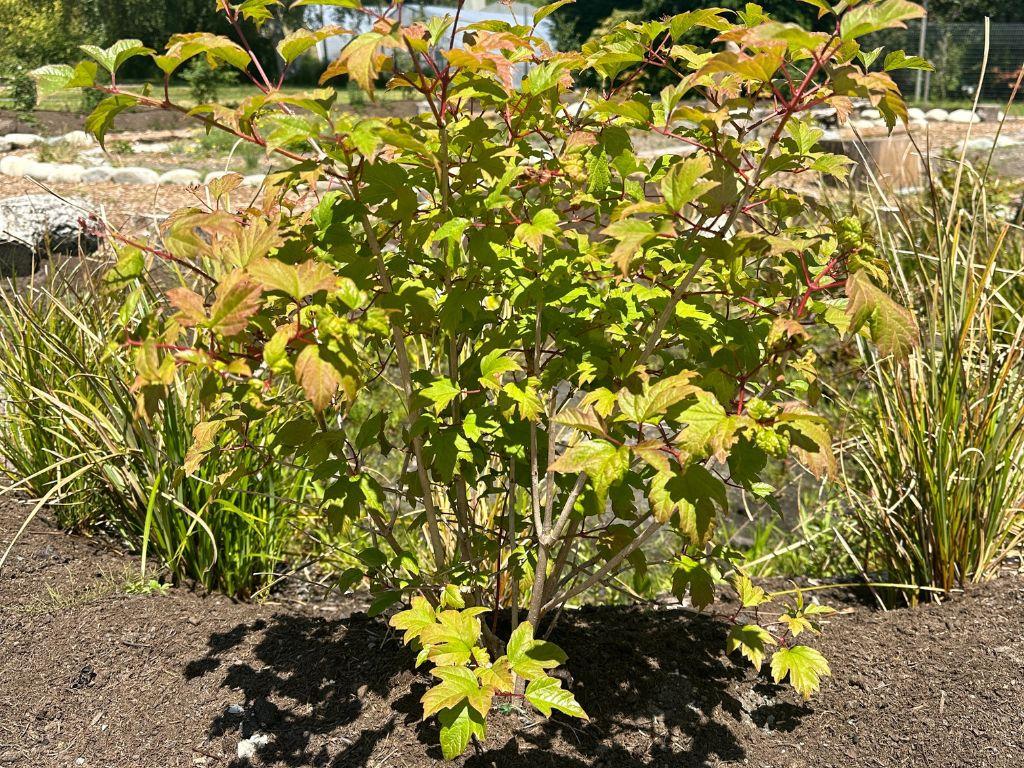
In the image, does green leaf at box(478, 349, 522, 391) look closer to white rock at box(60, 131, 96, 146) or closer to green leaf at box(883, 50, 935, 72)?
green leaf at box(883, 50, 935, 72)

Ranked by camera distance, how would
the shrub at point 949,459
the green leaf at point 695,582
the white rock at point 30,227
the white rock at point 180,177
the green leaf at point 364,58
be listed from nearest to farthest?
the green leaf at point 364,58
the green leaf at point 695,582
the shrub at point 949,459
the white rock at point 30,227
the white rock at point 180,177

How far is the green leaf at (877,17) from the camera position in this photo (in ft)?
4.18

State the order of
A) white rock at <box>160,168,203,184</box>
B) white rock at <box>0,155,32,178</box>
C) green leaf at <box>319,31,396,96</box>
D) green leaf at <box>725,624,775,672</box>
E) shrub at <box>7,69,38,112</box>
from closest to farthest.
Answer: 1. green leaf at <box>319,31,396,96</box>
2. green leaf at <box>725,624,775,672</box>
3. white rock at <box>160,168,203,184</box>
4. white rock at <box>0,155,32,178</box>
5. shrub at <box>7,69,38,112</box>

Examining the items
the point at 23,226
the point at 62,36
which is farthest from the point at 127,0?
the point at 23,226

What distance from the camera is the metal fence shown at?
954 inches

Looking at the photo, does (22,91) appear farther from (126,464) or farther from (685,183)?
(685,183)

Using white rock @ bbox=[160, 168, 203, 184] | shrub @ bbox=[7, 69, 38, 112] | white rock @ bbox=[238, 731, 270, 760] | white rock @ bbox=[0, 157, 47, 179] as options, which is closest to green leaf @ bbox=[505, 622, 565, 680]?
white rock @ bbox=[238, 731, 270, 760]

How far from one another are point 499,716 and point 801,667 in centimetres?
69

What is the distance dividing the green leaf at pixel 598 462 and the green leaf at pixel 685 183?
1.33 feet

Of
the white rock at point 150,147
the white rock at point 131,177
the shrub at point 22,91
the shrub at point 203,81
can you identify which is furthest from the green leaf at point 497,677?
the shrub at point 203,81

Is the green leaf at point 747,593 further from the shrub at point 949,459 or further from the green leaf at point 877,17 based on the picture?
the green leaf at point 877,17

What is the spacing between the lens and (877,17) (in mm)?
1281

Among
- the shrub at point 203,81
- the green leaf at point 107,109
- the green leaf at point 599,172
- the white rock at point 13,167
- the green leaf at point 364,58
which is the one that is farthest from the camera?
the shrub at point 203,81

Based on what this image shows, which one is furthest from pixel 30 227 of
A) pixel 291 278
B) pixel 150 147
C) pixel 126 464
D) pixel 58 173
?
pixel 150 147
